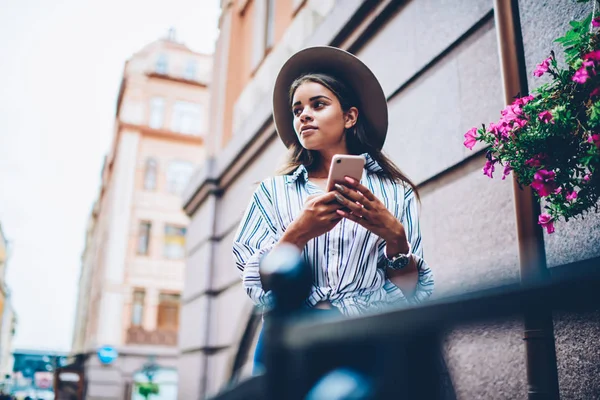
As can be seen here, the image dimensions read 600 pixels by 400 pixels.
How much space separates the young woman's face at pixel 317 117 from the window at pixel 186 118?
2455 centimetres

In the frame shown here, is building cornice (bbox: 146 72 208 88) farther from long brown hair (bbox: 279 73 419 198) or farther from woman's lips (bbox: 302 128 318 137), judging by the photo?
woman's lips (bbox: 302 128 318 137)

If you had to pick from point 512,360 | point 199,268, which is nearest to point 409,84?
point 512,360

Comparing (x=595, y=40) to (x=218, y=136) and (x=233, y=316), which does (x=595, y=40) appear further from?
(x=218, y=136)

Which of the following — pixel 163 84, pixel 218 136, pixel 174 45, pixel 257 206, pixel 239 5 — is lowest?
pixel 257 206

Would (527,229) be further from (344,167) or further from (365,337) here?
(365,337)

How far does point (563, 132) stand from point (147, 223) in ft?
77.6

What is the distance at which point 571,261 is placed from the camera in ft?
7.05

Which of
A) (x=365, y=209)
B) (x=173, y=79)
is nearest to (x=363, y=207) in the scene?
(x=365, y=209)

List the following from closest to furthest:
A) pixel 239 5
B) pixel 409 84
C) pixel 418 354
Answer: pixel 418 354 < pixel 409 84 < pixel 239 5

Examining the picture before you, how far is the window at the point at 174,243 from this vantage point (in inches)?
943

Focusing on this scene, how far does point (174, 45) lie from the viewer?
90.9 feet

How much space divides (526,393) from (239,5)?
22.4 ft

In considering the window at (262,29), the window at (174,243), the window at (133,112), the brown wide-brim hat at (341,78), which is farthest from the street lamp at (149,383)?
the brown wide-brim hat at (341,78)

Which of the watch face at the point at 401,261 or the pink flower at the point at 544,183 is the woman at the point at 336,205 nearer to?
the watch face at the point at 401,261
